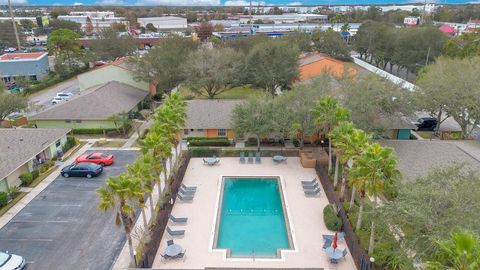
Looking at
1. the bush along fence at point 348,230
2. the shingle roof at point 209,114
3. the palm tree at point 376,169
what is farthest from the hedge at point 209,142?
the palm tree at point 376,169

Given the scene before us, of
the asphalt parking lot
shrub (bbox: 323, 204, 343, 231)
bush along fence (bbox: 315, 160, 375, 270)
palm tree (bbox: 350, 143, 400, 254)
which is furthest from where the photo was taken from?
shrub (bbox: 323, 204, 343, 231)

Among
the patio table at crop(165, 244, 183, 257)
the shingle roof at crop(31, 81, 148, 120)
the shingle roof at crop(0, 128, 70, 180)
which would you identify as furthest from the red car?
the patio table at crop(165, 244, 183, 257)

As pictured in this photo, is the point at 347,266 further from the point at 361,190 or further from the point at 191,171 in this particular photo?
the point at 191,171

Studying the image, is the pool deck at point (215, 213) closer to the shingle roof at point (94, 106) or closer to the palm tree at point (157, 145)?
the palm tree at point (157, 145)

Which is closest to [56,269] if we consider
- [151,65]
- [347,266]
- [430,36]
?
[347,266]

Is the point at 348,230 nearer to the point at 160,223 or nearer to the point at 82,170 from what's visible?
the point at 160,223

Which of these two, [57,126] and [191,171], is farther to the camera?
[57,126]

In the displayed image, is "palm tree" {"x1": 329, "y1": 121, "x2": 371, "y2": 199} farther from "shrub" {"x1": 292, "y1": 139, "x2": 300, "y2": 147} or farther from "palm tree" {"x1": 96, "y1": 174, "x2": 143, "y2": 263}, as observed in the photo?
Result: "shrub" {"x1": 292, "y1": 139, "x2": 300, "y2": 147}
